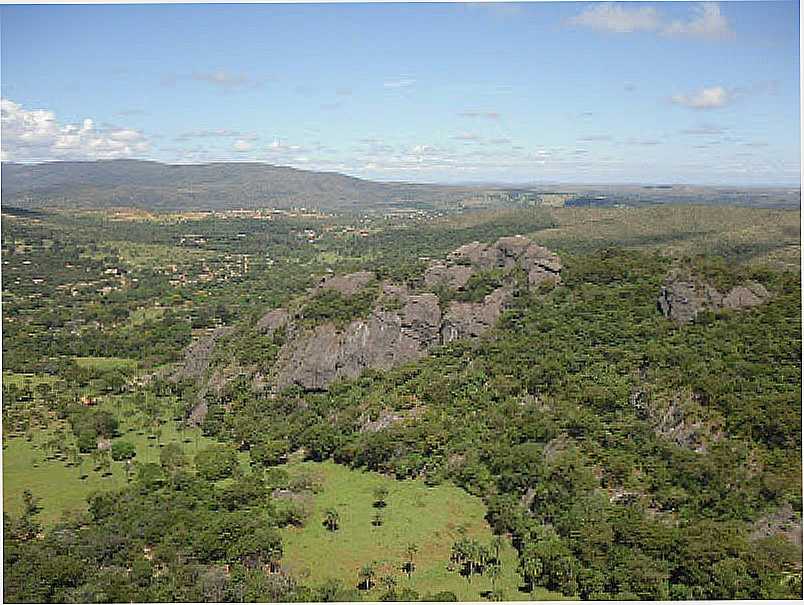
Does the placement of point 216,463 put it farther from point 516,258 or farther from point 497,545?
point 516,258

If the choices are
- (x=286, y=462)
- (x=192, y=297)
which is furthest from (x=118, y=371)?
(x=192, y=297)

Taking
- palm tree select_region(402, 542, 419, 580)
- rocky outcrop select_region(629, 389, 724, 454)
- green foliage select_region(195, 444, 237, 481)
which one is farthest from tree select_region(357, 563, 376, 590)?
rocky outcrop select_region(629, 389, 724, 454)

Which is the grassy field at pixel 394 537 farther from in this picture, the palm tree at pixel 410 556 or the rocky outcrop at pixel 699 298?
the rocky outcrop at pixel 699 298

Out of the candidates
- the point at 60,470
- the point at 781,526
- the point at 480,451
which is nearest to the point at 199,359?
the point at 60,470

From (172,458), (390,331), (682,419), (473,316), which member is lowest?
(172,458)

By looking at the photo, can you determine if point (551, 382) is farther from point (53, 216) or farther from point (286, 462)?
point (53, 216)
